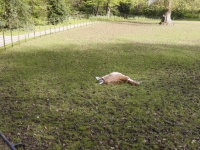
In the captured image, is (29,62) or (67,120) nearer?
(67,120)

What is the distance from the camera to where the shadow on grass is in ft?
14.4

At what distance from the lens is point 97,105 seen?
5805 mm

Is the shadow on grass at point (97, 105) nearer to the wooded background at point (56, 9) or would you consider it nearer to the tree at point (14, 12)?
the tree at point (14, 12)

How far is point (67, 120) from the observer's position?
16.5 ft

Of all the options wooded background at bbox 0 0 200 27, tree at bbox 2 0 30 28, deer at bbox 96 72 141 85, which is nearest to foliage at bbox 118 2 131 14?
wooded background at bbox 0 0 200 27

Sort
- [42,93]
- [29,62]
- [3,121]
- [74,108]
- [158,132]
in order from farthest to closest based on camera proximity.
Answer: [29,62], [42,93], [74,108], [3,121], [158,132]

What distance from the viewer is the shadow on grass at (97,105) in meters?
4.39

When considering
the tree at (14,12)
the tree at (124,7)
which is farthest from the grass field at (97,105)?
the tree at (124,7)

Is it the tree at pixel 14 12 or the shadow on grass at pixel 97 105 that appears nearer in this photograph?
the shadow on grass at pixel 97 105

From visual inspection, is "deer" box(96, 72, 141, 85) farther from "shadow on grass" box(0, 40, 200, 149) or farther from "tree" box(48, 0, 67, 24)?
"tree" box(48, 0, 67, 24)

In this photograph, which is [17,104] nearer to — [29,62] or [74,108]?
[74,108]

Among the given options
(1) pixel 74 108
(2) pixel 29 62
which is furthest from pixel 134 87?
(2) pixel 29 62

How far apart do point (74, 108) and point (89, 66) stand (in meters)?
4.09

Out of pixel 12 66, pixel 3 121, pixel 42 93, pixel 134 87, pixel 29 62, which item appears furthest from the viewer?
pixel 29 62
